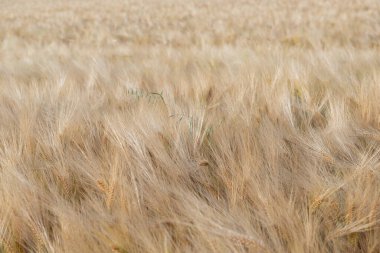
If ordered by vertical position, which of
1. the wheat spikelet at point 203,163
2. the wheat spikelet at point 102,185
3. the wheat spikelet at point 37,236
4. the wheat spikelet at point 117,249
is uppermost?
the wheat spikelet at point 102,185

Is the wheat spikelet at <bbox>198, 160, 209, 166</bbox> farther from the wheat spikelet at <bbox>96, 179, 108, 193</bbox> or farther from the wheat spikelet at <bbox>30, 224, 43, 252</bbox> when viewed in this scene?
the wheat spikelet at <bbox>30, 224, 43, 252</bbox>

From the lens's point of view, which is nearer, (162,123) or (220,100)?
(162,123)

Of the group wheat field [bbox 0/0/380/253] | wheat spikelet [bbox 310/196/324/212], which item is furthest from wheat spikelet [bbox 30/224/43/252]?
wheat spikelet [bbox 310/196/324/212]

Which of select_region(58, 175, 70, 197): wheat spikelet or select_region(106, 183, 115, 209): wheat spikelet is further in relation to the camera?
select_region(58, 175, 70, 197): wheat spikelet

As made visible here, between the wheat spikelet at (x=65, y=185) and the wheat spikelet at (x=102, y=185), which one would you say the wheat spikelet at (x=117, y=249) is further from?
the wheat spikelet at (x=65, y=185)

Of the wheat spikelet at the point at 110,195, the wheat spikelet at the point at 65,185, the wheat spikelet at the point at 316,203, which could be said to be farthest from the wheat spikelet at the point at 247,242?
the wheat spikelet at the point at 65,185

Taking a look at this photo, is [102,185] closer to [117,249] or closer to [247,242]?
[117,249]

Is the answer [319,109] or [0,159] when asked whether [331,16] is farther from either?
[0,159]

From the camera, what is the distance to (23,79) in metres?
2.31

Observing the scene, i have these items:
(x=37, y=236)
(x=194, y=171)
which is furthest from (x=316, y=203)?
(x=37, y=236)

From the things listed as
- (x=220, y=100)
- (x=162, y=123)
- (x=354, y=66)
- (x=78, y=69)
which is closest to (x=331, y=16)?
(x=354, y=66)

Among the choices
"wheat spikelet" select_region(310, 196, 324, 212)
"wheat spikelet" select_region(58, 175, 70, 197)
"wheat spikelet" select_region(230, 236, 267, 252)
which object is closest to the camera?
"wheat spikelet" select_region(230, 236, 267, 252)

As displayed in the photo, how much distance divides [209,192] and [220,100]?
79 cm

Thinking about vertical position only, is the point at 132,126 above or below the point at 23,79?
above
